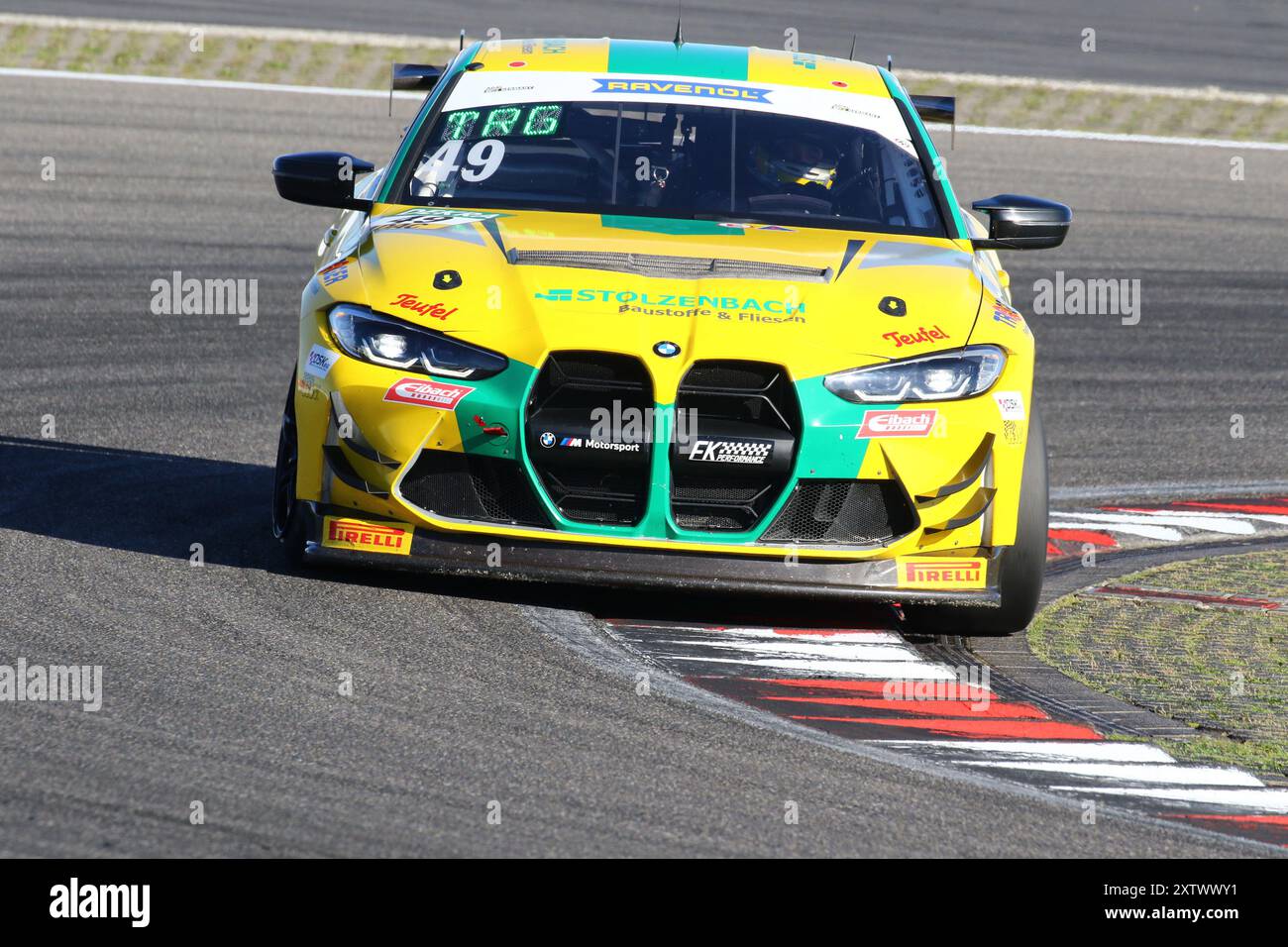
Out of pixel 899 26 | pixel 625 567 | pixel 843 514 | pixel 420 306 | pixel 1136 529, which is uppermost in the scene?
pixel 899 26

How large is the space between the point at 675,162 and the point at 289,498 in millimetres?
1817

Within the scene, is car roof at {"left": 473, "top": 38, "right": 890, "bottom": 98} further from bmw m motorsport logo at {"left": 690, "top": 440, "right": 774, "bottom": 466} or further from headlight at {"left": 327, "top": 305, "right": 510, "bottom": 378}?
bmw m motorsport logo at {"left": 690, "top": 440, "right": 774, "bottom": 466}

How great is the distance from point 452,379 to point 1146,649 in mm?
2309

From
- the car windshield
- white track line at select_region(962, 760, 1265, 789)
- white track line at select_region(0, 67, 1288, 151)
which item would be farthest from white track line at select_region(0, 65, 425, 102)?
white track line at select_region(962, 760, 1265, 789)

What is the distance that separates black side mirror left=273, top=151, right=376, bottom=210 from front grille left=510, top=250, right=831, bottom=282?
2.96 feet

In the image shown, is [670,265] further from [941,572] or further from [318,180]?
[318,180]

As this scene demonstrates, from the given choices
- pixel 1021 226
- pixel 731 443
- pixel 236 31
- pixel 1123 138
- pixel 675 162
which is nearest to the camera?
pixel 731 443

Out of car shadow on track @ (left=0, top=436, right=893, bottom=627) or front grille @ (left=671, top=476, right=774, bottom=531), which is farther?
car shadow on track @ (left=0, top=436, right=893, bottom=627)

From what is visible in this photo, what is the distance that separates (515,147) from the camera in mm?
6754

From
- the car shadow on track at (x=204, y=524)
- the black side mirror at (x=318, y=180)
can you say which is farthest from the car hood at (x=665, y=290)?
the car shadow on track at (x=204, y=524)

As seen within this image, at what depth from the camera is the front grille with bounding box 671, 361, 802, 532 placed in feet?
17.7

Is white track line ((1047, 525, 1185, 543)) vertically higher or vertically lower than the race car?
lower

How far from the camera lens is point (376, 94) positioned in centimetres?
1730

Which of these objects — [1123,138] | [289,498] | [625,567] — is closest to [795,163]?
[625,567]
